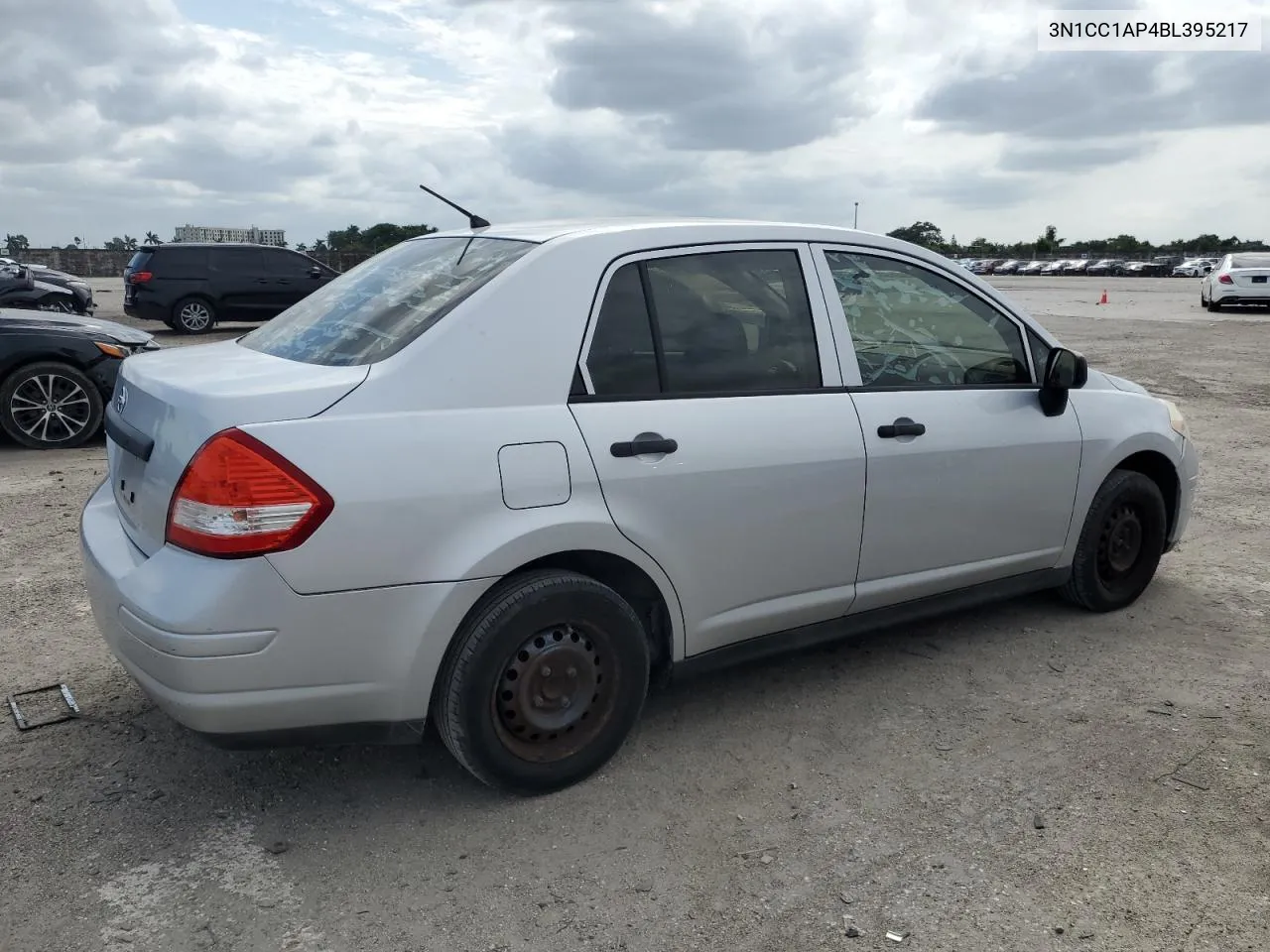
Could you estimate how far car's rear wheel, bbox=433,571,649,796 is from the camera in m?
3.04

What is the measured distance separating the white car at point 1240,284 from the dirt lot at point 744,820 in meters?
22.9

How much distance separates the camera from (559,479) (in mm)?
3094

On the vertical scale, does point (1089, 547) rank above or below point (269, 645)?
below

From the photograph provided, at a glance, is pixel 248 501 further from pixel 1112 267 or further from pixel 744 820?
pixel 1112 267

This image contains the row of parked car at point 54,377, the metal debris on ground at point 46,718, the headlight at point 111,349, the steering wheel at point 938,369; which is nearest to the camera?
the metal debris on ground at point 46,718

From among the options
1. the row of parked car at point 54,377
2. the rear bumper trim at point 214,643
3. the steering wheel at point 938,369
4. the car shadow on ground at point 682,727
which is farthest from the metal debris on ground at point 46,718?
the row of parked car at point 54,377

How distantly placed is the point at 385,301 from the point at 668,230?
37.3 inches

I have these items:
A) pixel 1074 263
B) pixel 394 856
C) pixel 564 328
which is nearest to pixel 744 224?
pixel 564 328

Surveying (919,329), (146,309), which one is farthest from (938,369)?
(146,309)

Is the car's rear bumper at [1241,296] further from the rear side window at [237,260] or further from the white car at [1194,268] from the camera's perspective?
the white car at [1194,268]

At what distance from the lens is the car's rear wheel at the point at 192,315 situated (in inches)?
762

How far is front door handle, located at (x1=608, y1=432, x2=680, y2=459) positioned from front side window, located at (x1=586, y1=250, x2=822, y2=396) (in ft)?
0.52

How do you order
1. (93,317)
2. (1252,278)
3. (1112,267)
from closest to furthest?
(93,317) < (1252,278) < (1112,267)

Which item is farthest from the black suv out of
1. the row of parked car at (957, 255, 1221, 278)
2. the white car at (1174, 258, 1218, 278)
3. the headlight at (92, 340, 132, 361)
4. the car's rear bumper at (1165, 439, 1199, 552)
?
the white car at (1174, 258, 1218, 278)
